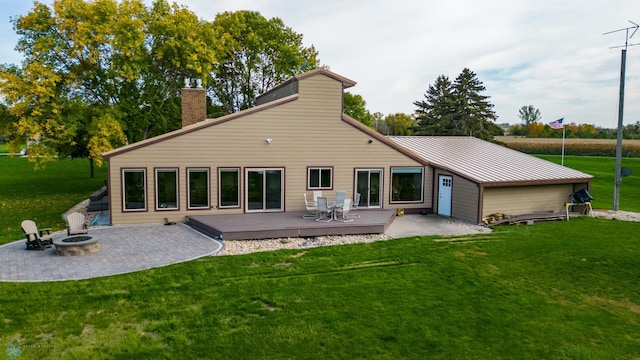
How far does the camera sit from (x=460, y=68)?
48.1 m

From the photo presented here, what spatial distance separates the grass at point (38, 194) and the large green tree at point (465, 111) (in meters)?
36.4

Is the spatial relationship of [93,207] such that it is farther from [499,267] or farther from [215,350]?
[499,267]

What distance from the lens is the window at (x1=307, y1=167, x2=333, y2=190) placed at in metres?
16.9

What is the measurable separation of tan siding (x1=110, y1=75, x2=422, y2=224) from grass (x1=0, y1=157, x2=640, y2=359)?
534 centimetres

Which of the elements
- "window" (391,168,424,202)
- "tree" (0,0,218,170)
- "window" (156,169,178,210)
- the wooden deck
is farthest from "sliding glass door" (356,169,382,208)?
"tree" (0,0,218,170)

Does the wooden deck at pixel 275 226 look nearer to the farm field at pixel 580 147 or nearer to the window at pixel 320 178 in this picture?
the window at pixel 320 178

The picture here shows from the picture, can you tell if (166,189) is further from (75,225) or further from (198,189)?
(75,225)

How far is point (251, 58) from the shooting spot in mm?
31391

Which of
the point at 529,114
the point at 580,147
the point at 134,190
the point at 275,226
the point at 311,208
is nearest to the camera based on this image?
the point at 275,226

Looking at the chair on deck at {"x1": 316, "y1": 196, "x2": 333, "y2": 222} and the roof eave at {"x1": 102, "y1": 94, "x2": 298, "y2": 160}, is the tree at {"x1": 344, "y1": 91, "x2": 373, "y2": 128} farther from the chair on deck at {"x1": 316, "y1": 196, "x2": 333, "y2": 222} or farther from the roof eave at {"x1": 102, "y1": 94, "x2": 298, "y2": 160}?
the chair on deck at {"x1": 316, "y1": 196, "x2": 333, "y2": 222}

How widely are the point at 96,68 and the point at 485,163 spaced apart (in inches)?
791

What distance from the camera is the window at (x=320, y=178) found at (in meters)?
16.9

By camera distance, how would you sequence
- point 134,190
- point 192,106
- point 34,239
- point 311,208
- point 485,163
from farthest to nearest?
point 485,163 < point 192,106 < point 311,208 < point 134,190 < point 34,239

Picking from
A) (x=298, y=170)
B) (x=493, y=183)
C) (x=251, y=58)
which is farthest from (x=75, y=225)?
(x=251, y=58)
